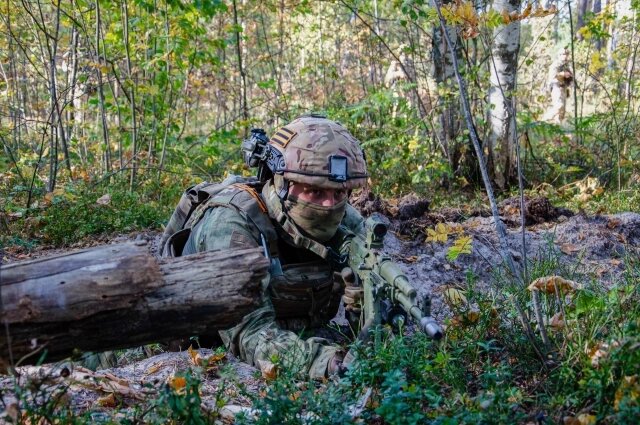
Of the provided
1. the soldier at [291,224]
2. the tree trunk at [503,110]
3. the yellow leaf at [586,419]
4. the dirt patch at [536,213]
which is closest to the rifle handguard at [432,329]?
the yellow leaf at [586,419]

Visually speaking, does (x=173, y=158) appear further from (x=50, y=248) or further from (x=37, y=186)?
(x=50, y=248)

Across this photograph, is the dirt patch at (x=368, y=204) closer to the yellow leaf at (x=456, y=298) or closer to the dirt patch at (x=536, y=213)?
the dirt patch at (x=536, y=213)

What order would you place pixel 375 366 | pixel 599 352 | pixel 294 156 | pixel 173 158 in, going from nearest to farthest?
1. pixel 599 352
2. pixel 375 366
3. pixel 294 156
4. pixel 173 158

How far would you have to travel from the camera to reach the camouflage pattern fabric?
3.25m

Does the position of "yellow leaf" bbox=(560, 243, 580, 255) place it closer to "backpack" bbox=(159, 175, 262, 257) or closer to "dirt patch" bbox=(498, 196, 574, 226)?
"dirt patch" bbox=(498, 196, 574, 226)

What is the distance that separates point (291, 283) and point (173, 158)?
17.9 feet

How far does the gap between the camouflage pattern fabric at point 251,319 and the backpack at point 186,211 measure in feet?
0.59

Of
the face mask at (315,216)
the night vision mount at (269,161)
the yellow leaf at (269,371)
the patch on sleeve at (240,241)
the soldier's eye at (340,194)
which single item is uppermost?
the night vision mount at (269,161)

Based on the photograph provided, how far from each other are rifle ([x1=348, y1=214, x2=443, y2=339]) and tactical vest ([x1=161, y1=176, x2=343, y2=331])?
1.54 feet

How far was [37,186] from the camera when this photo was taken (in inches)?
305

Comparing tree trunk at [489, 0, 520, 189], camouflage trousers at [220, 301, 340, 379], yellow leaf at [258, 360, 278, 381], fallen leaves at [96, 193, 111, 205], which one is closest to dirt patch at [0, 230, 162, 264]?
fallen leaves at [96, 193, 111, 205]

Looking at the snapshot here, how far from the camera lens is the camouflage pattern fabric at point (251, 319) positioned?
10.7 feet

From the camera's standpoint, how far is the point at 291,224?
3971mm

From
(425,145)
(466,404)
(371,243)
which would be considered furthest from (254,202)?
(425,145)
